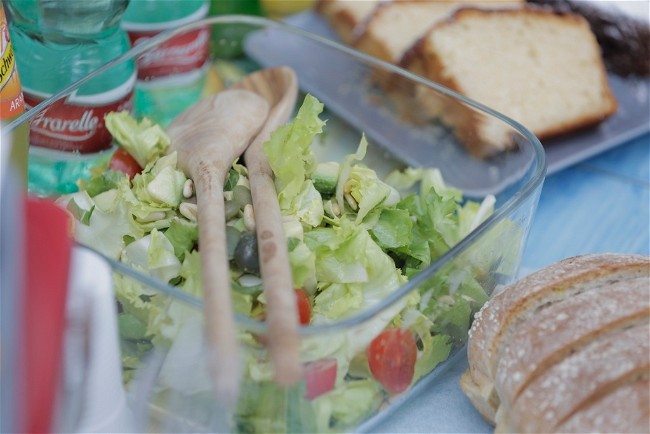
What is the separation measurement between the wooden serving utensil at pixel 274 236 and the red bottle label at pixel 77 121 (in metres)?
0.19

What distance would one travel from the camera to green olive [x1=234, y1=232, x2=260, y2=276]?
0.89 m

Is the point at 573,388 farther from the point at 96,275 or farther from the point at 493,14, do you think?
the point at 493,14

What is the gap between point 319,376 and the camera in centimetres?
79

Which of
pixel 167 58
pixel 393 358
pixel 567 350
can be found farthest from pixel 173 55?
pixel 567 350

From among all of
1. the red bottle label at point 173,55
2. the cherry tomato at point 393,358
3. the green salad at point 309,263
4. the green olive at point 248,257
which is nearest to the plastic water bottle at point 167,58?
the red bottle label at point 173,55

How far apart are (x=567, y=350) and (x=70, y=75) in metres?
0.84

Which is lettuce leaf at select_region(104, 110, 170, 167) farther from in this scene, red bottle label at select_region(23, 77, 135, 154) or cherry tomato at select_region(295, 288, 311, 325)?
cherry tomato at select_region(295, 288, 311, 325)

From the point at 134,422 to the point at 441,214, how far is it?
492 millimetres

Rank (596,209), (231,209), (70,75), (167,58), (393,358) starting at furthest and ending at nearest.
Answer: (596,209) < (167,58) < (70,75) < (231,209) < (393,358)

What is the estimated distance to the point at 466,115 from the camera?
1318 mm

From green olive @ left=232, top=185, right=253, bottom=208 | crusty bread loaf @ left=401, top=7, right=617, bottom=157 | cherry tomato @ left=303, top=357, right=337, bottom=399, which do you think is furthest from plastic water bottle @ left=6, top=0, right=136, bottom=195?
crusty bread loaf @ left=401, top=7, right=617, bottom=157

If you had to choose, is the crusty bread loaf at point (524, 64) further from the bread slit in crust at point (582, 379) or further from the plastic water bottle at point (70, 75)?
the bread slit in crust at point (582, 379)

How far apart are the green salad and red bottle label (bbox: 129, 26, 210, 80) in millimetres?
205

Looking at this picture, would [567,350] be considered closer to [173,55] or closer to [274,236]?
[274,236]
